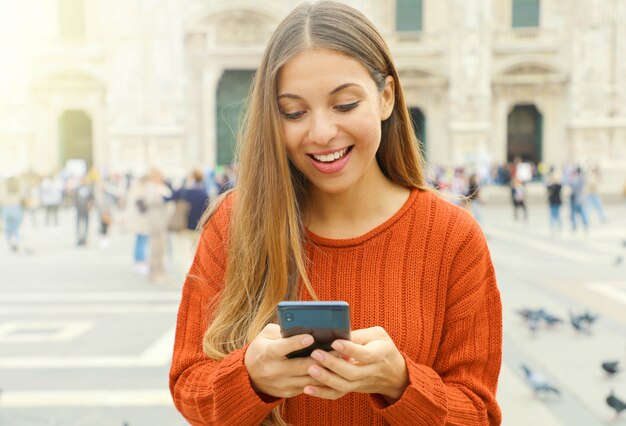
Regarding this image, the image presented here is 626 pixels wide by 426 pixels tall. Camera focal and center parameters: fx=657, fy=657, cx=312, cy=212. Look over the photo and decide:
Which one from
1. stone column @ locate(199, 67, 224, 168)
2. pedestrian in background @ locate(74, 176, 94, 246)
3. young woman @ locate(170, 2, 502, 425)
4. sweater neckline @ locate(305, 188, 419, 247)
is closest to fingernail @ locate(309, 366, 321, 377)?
young woman @ locate(170, 2, 502, 425)

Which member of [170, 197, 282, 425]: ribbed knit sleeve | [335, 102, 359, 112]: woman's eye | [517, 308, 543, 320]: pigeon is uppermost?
[335, 102, 359, 112]: woman's eye

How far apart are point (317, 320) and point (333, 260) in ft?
1.31

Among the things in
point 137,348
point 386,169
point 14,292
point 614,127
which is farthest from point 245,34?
point 386,169

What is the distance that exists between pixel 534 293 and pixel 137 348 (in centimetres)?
484

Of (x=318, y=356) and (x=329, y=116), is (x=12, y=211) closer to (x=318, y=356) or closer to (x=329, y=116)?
(x=329, y=116)

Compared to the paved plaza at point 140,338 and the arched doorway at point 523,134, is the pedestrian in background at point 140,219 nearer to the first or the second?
the paved plaza at point 140,338

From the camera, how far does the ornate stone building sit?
23609 mm

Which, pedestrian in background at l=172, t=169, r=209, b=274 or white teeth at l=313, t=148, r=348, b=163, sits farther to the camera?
pedestrian in background at l=172, t=169, r=209, b=274

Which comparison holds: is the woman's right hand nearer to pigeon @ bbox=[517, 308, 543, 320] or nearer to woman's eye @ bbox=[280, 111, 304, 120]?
woman's eye @ bbox=[280, 111, 304, 120]

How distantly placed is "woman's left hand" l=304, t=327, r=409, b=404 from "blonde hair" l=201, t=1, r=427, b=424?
0.90 ft

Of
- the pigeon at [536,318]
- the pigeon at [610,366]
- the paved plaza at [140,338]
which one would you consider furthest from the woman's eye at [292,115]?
the pigeon at [536,318]

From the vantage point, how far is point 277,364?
1.37 meters

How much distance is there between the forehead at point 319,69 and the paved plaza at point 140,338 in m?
3.26

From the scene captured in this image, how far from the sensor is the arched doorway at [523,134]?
25.8m
